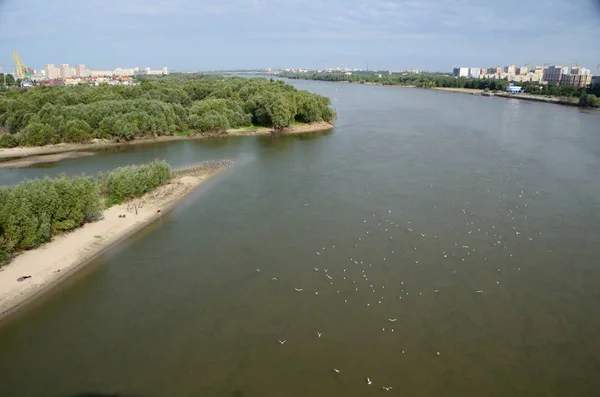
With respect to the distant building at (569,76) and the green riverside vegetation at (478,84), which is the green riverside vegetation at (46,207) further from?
the distant building at (569,76)

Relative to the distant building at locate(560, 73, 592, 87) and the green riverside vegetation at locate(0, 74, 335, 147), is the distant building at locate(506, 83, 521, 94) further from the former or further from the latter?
the green riverside vegetation at locate(0, 74, 335, 147)

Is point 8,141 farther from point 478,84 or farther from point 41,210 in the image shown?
point 478,84

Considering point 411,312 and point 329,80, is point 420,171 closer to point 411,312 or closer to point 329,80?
point 411,312

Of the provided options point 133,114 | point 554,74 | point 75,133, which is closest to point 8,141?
point 75,133

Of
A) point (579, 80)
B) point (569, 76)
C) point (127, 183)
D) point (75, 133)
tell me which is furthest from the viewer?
point (569, 76)

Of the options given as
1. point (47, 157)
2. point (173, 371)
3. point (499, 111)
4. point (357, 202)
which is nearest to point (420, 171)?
point (357, 202)

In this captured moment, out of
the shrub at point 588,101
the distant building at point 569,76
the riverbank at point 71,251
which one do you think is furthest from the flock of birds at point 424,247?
the distant building at point 569,76

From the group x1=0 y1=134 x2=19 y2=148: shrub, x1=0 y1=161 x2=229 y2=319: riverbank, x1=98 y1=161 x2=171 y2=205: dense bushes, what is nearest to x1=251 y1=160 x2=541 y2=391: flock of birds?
x1=0 y1=161 x2=229 y2=319: riverbank
